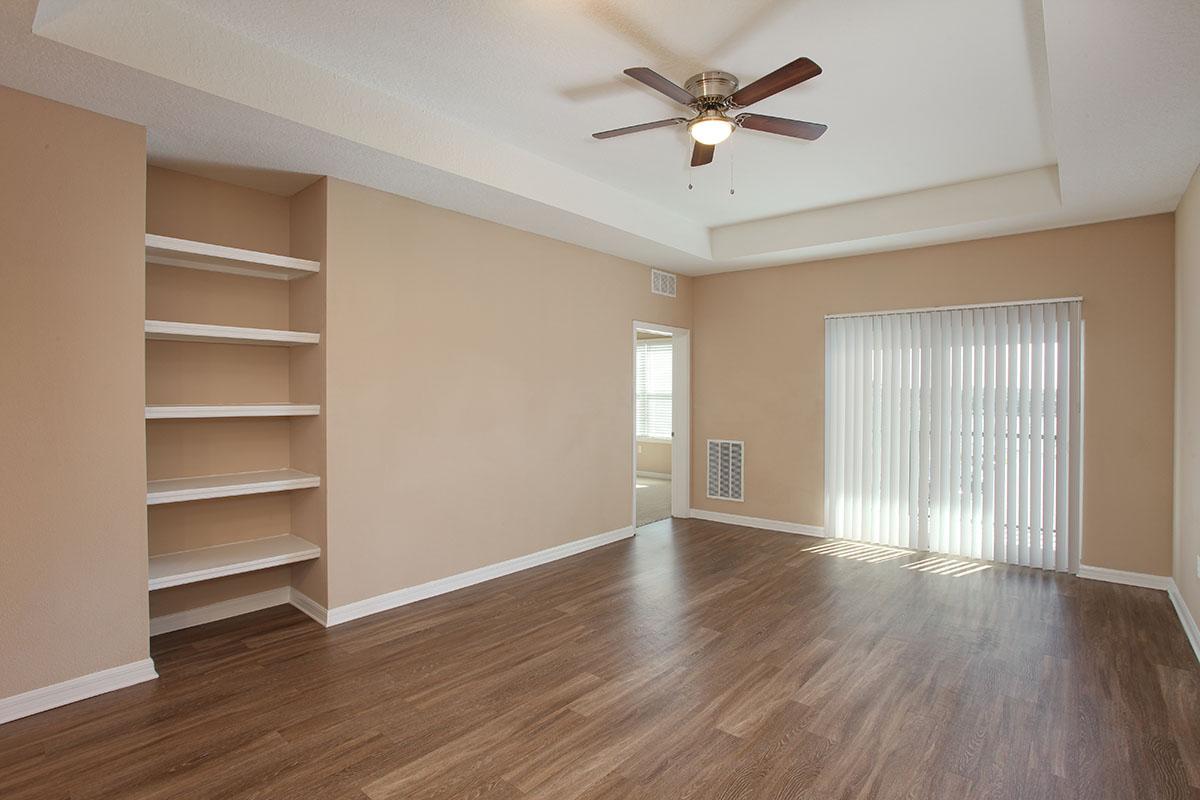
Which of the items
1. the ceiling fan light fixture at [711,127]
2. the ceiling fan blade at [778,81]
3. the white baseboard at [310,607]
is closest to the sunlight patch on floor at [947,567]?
the ceiling fan light fixture at [711,127]

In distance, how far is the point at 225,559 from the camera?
336 cm

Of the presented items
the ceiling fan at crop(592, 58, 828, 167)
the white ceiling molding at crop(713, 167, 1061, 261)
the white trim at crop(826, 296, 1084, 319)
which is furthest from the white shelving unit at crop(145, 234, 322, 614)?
the white trim at crop(826, 296, 1084, 319)

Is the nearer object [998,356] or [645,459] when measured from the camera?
[998,356]

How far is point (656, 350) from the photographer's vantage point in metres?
9.68

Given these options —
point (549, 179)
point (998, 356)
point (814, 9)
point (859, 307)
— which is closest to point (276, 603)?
point (549, 179)

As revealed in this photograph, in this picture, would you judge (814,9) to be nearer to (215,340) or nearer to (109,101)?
(109,101)

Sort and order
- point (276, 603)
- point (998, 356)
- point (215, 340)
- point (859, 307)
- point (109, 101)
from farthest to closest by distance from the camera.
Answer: point (859, 307) → point (998, 356) → point (276, 603) → point (215, 340) → point (109, 101)

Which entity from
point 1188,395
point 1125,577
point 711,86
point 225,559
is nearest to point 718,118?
point 711,86

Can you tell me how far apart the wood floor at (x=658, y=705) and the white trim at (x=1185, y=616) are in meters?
0.07

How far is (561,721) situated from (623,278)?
408 cm

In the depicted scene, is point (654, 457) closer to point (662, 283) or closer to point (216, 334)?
point (662, 283)

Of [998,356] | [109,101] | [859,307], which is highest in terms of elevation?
[109,101]

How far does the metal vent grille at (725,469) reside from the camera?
249 inches

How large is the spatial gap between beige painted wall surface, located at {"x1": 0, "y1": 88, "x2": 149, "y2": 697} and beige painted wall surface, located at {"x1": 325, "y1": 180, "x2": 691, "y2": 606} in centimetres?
96
